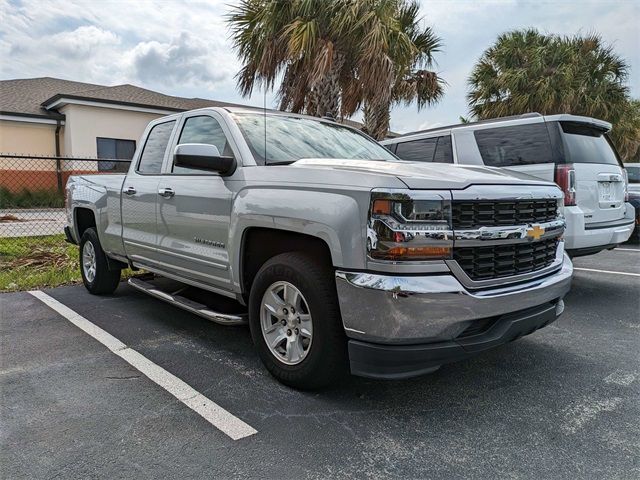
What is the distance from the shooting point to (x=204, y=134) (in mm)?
4145

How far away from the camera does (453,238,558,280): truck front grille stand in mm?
2664

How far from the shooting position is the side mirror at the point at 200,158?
11.0 feet

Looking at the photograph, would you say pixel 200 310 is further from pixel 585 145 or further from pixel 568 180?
pixel 585 145

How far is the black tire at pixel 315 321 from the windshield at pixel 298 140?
0.89 m

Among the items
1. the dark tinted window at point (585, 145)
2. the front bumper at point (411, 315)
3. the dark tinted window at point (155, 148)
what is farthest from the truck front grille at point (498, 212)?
the dark tinted window at point (155, 148)

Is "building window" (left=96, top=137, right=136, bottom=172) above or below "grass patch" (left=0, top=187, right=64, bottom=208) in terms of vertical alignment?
above

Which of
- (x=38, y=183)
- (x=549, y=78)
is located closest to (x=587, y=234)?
(x=549, y=78)

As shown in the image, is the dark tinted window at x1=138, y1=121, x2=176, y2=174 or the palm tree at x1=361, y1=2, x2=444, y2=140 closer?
the dark tinted window at x1=138, y1=121, x2=176, y2=174

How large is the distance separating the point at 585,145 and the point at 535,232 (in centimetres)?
312

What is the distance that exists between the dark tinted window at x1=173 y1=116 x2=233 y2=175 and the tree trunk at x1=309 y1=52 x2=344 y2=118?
6.23 m

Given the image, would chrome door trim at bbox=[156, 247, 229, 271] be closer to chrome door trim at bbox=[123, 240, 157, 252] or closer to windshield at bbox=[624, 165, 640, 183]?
chrome door trim at bbox=[123, 240, 157, 252]

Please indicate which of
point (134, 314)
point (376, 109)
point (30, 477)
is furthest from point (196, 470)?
point (376, 109)

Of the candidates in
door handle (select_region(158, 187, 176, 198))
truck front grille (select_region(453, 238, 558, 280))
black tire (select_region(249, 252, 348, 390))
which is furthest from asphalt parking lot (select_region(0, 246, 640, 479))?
door handle (select_region(158, 187, 176, 198))

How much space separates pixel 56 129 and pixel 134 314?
17805 mm
